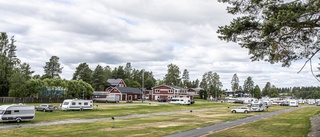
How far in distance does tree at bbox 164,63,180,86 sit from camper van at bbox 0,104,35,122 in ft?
337

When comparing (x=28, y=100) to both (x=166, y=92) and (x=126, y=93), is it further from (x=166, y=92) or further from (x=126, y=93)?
(x=166, y=92)

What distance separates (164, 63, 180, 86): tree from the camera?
137 meters

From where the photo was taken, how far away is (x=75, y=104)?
5247 centimetres

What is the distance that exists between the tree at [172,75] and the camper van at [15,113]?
10283 centimetres

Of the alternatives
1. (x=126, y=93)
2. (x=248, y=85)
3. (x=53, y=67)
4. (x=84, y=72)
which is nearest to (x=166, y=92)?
(x=126, y=93)

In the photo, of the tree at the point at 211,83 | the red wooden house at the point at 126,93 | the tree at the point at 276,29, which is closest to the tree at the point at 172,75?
the tree at the point at 211,83

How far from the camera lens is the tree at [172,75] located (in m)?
137

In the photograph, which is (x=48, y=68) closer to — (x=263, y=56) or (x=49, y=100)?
(x=49, y=100)

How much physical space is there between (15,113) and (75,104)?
18269 millimetres

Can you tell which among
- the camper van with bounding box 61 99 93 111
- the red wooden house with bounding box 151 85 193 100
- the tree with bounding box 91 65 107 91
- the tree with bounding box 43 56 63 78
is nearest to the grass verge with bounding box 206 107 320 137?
the camper van with bounding box 61 99 93 111

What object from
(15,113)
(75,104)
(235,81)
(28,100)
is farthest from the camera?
(235,81)

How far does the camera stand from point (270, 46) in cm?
1928

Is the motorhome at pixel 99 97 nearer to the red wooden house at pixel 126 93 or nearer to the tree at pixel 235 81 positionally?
the red wooden house at pixel 126 93

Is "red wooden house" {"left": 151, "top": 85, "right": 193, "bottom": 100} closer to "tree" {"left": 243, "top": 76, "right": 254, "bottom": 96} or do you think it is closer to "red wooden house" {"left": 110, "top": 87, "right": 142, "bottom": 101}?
"red wooden house" {"left": 110, "top": 87, "right": 142, "bottom": 101}
